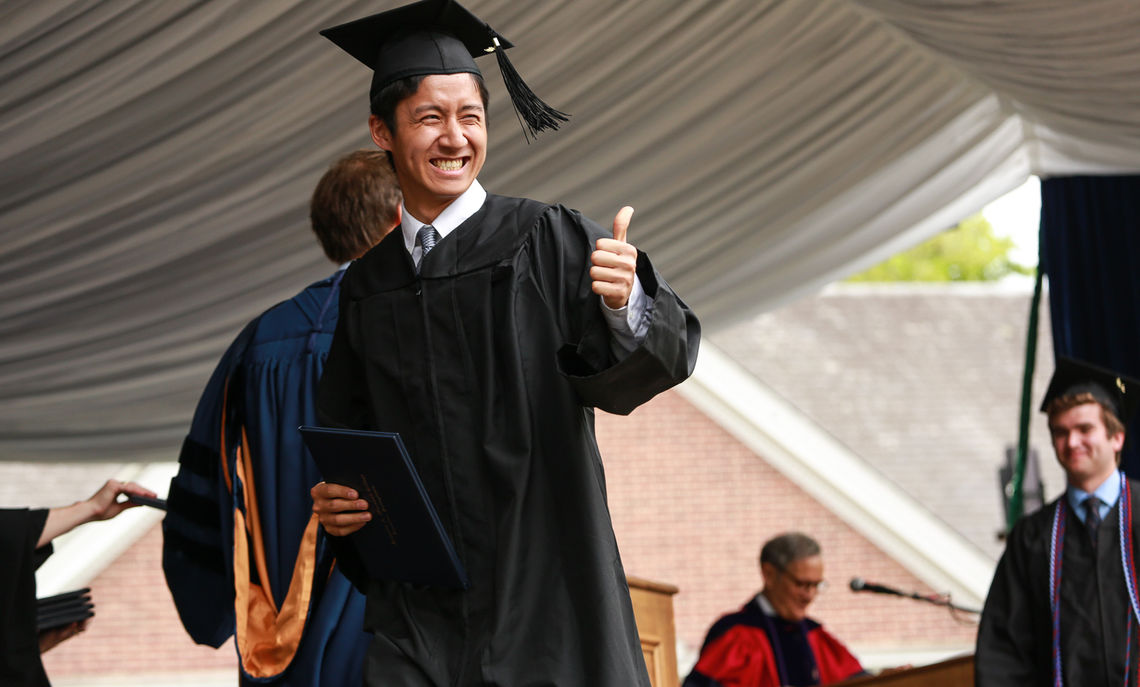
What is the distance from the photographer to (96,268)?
5027mm

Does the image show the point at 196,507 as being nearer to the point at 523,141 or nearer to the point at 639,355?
the point at 639,355

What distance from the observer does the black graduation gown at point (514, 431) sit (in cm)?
209

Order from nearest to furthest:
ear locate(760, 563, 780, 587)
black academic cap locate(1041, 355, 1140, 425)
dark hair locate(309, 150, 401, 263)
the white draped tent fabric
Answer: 1. dark hair locate(309, 150, 401, 263)
2. the white draped tent fabric
3. black academic cap locate(1041, 355, 1140, 425)
4. ear locate(760, 563, 780, 587)

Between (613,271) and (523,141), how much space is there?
3277 millimetres

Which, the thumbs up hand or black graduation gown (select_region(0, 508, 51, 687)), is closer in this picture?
the thumbs up hand

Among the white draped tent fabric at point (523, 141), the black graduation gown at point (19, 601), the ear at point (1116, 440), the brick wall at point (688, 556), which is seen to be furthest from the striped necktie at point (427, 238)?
the brick wall at point (688, 556)

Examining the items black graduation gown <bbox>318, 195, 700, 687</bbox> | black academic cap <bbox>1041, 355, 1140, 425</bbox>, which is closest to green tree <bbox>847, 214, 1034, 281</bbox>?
black academic cap <bbox>1041, 355, 1140, 425</bbox>

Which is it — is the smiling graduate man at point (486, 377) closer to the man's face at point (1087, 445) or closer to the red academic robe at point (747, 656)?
the man's face at point (1087, 445)

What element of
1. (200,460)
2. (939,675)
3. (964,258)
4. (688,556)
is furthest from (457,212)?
(964,258)

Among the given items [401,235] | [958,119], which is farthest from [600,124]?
[401,235]

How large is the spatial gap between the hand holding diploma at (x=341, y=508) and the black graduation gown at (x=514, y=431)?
0.11 meters

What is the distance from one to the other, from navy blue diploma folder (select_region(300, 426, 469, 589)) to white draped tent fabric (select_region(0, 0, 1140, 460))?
79.5 inches

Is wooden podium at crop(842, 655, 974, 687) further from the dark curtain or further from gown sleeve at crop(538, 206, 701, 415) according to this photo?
gown sleeve at crop(538, 206, 701, 415)

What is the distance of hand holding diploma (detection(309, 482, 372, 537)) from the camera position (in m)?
2.29
